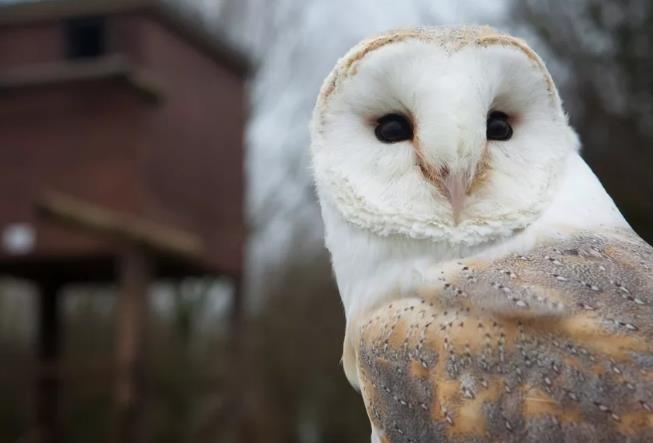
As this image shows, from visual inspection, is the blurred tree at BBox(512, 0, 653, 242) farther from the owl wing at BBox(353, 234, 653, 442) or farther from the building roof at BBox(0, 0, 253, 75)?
the owl wing at BBox(353, 234, 653, 442)

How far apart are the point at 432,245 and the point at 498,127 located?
0.21m

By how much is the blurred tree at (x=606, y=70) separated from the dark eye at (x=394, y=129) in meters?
3.70

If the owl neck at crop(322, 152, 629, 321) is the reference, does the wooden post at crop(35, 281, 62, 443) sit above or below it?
below

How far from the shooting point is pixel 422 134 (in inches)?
51.5

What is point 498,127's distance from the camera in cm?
135

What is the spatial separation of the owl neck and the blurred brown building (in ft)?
11.4

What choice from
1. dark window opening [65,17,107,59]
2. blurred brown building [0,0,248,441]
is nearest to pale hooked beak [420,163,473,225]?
blurred brown building [0,0,248,441]

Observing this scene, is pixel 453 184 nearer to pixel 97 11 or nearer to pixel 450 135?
pixel 450 135

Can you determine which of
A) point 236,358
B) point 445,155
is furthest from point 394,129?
point 236,358

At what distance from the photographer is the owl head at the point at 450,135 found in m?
1.28

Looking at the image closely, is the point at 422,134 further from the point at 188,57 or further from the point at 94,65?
the point at 188,57

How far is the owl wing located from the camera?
1.10 meters

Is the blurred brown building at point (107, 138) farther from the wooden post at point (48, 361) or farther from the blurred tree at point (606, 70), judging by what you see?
the blurred tree at point (606, 70)

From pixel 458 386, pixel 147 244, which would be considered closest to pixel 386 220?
pixel 458 386
